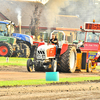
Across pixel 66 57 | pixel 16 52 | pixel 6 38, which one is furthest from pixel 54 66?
pixel 6 38

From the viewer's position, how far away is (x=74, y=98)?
902cm

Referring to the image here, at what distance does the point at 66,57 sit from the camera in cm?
1747

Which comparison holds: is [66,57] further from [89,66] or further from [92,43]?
[92,43]

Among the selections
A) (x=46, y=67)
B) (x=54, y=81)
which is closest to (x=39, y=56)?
(x=46, y=67)

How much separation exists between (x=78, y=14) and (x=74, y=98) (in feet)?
228

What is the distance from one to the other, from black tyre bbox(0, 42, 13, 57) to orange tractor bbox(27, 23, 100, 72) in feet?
32.5

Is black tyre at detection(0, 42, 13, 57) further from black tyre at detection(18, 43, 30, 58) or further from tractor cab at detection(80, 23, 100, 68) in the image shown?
tractor cab at detection(80, 23, 100, 68)

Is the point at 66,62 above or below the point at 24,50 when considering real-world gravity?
below

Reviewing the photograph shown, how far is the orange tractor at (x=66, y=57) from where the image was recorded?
55.4ft

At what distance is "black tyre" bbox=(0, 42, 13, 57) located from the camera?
1148 inches

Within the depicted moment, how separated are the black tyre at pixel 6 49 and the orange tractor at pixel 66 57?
390 inches

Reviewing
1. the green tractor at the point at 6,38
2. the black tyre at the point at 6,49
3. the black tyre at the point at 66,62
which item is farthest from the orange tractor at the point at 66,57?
the green tractor at the point at 6,38

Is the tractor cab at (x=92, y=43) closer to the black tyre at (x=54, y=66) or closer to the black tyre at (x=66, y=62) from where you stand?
the black tyre at (x=66, y=62)

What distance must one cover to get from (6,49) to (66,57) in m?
12.7
